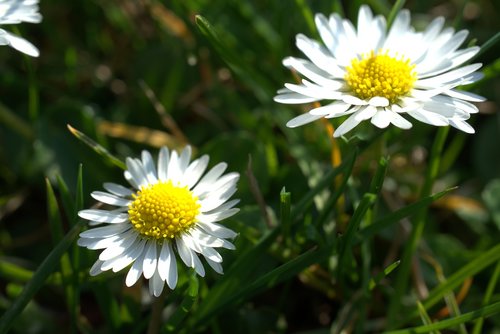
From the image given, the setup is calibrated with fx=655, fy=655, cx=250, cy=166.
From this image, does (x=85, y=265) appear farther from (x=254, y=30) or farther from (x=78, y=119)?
(x=254, y=30)

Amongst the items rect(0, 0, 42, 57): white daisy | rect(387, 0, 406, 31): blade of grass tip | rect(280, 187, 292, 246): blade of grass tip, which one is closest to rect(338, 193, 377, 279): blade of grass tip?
rect(280, 187, 292, 246): blade of grass tip

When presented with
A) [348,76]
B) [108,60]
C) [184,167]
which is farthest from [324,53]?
[108,60]

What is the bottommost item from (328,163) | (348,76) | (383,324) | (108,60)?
(383,324)

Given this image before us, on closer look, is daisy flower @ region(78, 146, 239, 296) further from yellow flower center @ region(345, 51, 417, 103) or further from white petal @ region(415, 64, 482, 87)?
white petal @ region(415, 64, 482, 87)

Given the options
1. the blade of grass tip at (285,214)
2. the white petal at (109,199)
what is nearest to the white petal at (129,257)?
the white petal at (109,199)

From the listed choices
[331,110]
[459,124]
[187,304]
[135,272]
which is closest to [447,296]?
[459,124]

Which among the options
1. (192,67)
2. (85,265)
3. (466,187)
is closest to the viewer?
(85,265)
